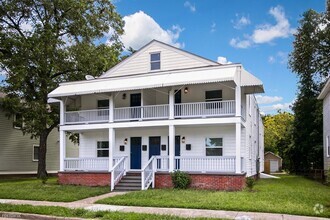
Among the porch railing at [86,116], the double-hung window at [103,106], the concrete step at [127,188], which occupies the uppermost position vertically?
the double-hung window at [103,106]

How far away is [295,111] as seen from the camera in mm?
37781

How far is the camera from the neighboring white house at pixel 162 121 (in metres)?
18.9

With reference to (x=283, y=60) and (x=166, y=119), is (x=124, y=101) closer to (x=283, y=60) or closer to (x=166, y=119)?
(x=166, y=119)

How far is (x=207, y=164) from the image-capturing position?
62.9 feet

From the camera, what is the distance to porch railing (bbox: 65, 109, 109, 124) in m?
22.9

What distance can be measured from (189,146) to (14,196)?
9526 mm

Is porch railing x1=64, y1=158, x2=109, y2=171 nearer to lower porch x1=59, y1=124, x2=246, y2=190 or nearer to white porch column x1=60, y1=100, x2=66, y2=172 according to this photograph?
→ lower porch x1=59, y1=124, x2=246, y2=190

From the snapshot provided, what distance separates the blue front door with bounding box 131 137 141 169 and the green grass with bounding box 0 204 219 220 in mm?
9664

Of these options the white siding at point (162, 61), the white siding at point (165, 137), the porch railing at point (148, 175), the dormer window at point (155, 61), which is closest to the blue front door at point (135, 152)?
the white siding at point (165, 137)

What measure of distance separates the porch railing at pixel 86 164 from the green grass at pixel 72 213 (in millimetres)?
8121

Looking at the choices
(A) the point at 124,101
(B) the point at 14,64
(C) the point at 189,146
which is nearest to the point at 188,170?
(C) the point at 189,146

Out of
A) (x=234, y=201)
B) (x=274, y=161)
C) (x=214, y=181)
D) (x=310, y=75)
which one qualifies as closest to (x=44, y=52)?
(x=214, y=181)

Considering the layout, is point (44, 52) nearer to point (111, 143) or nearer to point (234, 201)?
point (111, 143)

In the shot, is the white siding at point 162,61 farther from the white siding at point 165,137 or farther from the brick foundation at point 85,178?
the brick foundation at point 85,178
